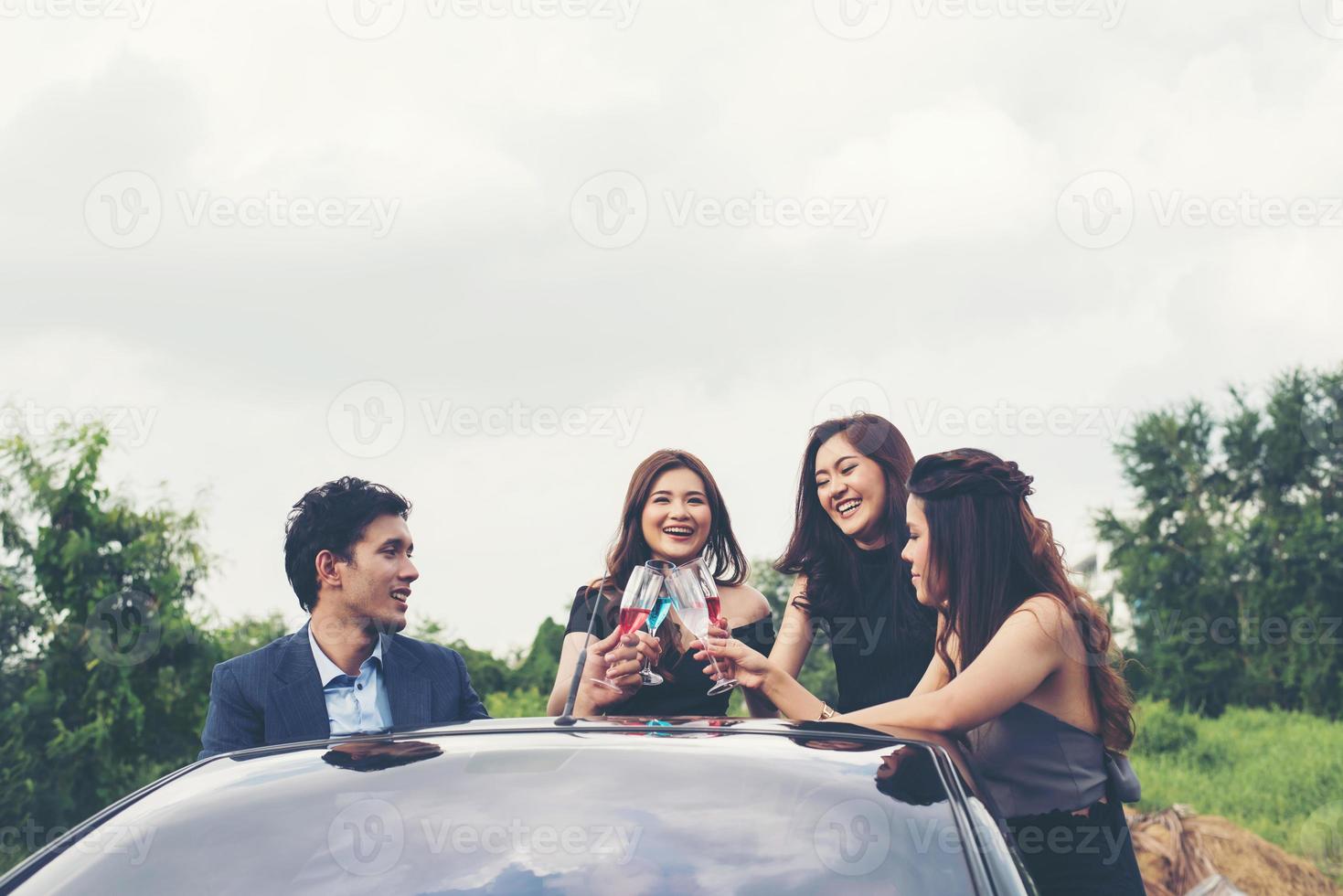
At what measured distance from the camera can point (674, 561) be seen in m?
A: 5.15

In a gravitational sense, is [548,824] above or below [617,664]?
below

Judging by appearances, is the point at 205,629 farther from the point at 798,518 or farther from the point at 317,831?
the point at 317,831

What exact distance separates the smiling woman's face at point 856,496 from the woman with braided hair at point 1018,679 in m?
1.17

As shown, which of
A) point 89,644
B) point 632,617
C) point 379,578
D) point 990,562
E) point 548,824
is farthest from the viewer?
point 89,644

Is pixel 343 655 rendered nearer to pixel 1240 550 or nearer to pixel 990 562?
pixel 990 562

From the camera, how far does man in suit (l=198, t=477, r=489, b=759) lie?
172 inches

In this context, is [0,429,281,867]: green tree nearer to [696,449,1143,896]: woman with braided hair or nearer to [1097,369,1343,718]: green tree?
[696,449,1143,896]: woman with braided hair

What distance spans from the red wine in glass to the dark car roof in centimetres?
163

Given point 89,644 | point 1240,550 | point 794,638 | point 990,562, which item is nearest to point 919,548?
point 990,562

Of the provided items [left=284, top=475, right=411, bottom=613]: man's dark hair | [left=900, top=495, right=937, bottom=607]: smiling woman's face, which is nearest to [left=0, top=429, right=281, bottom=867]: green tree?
[left=284, top=475, right=411, bottom=613]: man's dark hair

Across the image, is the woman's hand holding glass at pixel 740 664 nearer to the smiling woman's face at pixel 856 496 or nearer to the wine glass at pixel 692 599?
the wine glass at pixel 692 599

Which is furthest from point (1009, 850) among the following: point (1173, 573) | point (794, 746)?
point (1173, 573)

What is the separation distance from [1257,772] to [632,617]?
17959mm

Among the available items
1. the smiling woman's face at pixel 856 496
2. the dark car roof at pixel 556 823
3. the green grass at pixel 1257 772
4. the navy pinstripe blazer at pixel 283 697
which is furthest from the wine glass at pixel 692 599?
the green grass at pixel 1257 772
